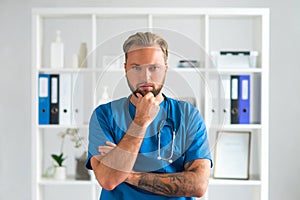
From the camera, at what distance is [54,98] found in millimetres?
A: 3330

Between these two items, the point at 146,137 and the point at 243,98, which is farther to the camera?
the point at 243,98

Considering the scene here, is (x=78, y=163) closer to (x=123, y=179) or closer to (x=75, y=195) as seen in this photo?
(x=75, y=195)

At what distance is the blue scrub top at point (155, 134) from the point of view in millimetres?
1645

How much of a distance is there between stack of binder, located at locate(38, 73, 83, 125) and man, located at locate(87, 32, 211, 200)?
164 cm

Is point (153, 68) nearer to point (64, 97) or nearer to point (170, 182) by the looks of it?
point (170, 182)

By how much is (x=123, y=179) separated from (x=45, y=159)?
86.3 inches

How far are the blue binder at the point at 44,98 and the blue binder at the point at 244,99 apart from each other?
3.90 ft

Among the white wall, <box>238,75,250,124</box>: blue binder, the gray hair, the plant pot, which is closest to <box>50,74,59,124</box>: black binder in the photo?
the plant pot

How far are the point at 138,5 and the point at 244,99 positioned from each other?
116 cm

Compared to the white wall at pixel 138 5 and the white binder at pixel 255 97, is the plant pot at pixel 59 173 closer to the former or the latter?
the white wall at pixel 138 5

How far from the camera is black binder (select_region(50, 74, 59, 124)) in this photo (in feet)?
10.9
